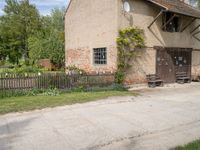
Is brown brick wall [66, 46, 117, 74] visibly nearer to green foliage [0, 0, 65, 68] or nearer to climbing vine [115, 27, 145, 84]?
climbing vine [115, 27, 145, 84]

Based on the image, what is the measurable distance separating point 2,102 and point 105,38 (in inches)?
327

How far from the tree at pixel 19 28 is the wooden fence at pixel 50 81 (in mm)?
29911

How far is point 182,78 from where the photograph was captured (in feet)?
59.7

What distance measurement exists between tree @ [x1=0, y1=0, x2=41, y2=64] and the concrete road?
113ft

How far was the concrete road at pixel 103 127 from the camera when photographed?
18.3 ft

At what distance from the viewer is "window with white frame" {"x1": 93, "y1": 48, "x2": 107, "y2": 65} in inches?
637

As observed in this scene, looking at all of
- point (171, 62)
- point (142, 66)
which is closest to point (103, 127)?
point (142, 66)

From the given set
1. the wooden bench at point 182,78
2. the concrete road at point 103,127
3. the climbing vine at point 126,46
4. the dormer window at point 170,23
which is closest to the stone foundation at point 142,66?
the climbing vine at point 126,46

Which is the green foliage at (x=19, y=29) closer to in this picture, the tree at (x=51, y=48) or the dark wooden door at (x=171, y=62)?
the tree at (x=51, y=48)

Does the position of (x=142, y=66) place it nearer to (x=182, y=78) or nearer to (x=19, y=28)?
(x=182, y=78)

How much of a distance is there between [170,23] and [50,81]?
1047 centimetres

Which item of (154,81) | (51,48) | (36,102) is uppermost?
(51,48)

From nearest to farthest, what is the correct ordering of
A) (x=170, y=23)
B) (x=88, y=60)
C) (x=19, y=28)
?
(x=88, y=60)
(x=170, y=23)
(x=19, y=28)

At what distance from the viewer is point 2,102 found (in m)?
9.78
